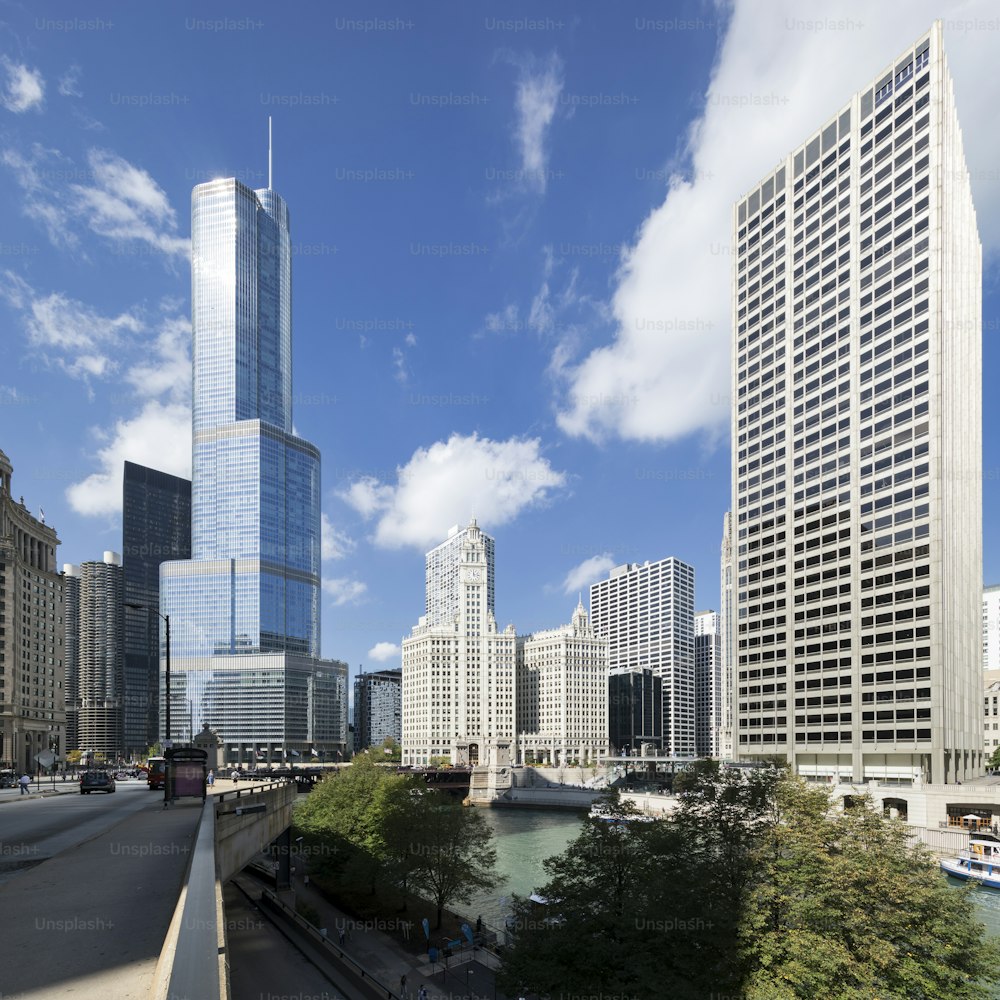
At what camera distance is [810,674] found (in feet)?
384

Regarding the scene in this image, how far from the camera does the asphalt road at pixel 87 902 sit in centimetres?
1270

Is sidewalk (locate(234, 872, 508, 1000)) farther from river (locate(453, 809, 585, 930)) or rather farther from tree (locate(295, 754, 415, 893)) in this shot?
river (locate(453, 809, 585, 930))

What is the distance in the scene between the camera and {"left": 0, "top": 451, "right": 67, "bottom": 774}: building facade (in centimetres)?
12988

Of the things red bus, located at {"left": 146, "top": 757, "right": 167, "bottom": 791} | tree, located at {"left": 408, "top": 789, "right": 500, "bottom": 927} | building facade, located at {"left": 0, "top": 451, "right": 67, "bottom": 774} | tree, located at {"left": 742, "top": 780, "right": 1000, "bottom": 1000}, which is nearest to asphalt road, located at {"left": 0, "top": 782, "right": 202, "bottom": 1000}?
→ tree, located at {"left": 742, "top": 780, "right": 1000, "bottom": 1000}

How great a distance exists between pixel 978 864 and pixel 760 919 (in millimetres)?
61133

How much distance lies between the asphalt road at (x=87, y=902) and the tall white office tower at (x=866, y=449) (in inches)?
3877

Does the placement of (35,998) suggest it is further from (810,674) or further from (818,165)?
(818,165)

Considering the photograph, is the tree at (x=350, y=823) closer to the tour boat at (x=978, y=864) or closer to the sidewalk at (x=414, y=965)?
the sidewalk at (x=414, y=965)

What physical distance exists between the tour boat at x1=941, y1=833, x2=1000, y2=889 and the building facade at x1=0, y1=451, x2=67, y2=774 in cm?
12524

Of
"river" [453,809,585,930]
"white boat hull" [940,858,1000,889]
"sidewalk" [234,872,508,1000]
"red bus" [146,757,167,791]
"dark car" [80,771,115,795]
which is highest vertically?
"dark car" [80,771,115,795]

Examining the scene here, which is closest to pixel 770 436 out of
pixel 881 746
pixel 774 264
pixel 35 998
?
pixel 774 264

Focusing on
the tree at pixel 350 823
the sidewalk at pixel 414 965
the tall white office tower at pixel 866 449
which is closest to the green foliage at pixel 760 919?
the sidewalk at pixel 414 965

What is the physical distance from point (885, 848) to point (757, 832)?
20.2 feet

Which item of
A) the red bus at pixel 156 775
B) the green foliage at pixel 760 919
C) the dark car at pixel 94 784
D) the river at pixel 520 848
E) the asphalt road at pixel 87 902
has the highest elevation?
the asphalt road at pixel 87 902
